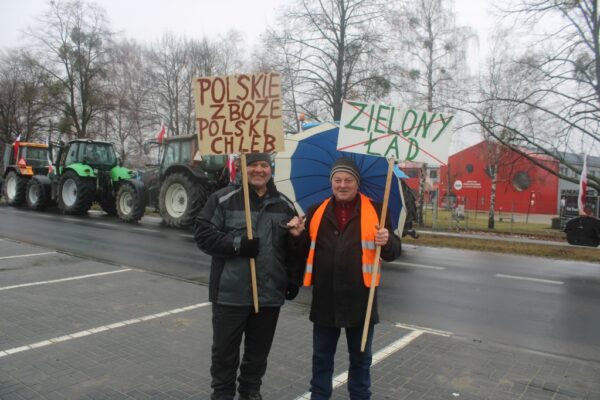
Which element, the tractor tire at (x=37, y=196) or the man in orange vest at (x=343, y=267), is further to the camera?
the tractor tire at (x=37, y=196)

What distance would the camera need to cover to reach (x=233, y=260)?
3.00 metres

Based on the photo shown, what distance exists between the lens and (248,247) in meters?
2.92

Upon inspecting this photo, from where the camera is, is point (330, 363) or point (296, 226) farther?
point (330, 363)

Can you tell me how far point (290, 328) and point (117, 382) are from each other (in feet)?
6.79

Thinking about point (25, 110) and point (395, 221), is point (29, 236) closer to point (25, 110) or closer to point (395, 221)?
point (395, 221)

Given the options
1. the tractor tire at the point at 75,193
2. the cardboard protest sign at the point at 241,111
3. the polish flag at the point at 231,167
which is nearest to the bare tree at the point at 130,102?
the tractor tire at the point at 75,193

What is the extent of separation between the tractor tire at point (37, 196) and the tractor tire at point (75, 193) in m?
1.82

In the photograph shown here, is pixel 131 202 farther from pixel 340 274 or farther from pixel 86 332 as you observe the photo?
pixel 340 274

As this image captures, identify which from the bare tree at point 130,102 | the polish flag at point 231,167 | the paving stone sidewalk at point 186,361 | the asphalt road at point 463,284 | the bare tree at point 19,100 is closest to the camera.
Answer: the paving stone sidewalk at point 186,361

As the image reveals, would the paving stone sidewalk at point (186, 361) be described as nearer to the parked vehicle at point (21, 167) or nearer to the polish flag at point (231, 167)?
the polish flag at point (231, 167)

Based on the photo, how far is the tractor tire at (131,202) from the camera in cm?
1628

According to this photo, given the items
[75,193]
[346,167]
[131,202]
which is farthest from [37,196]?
[346,167]

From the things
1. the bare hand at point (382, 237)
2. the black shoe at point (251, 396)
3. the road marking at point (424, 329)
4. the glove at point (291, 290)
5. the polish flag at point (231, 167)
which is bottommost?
the road marking at point (424, 329)

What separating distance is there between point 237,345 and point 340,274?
32.6 inches
